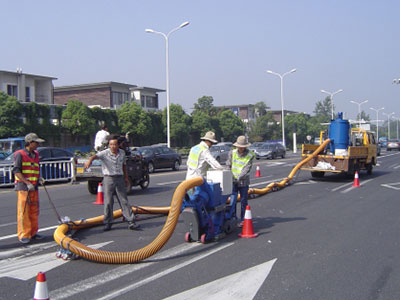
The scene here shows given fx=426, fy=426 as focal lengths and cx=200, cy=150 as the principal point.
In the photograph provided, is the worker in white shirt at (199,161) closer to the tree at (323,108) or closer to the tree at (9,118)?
the tree at (9,118)

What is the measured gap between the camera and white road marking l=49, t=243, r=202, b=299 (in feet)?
16.2

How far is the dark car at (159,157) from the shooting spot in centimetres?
2297

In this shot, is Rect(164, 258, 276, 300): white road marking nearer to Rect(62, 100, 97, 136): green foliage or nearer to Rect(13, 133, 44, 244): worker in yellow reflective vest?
Rect(13, 133, 44, 244): worker in yellow reflective vest

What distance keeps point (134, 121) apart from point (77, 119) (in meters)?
7.11

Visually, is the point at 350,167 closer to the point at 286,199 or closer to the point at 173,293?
the point at 286,199

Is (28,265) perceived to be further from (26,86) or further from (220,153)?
(26,86)

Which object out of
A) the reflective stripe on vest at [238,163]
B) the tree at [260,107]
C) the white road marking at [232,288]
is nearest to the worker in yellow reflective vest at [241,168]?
the reflective stripe on vest at [238,163]

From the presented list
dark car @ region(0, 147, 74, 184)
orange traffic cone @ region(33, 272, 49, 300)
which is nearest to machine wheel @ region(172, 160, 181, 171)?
dark car @ region(0, 147, 74, 184)

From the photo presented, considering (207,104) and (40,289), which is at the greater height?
(207,104)

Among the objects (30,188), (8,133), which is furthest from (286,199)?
(8,133)

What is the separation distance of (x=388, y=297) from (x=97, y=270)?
3.67 metres

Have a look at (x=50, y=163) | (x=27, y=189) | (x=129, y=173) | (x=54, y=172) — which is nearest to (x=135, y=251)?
(x=27, y=189)

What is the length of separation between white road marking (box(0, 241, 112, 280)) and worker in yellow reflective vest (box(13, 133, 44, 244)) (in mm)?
879

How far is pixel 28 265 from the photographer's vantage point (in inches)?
237
